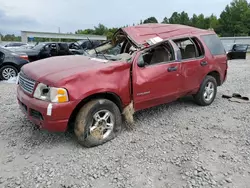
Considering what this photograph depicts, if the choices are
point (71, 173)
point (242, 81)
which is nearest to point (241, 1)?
point (242, 81)

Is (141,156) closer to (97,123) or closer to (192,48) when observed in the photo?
(97,123)

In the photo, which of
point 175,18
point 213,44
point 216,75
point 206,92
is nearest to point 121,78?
point 206,92

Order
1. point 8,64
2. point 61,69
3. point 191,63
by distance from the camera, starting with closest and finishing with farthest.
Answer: point 61,69
point 191,63
point 8,64

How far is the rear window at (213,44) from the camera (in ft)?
16.9

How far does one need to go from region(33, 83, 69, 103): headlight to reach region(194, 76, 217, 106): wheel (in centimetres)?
328

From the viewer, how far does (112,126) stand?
366 cm

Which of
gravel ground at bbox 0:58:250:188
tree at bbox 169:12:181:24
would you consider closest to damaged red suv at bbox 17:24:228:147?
gravel ground at bbox 0:58:250:188

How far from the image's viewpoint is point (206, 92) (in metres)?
5.34

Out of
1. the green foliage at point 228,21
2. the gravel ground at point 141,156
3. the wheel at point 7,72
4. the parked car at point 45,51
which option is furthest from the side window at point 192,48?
the green foliage at point 228,21

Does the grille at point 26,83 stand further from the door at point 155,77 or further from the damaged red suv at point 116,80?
A: the door at point 155,77

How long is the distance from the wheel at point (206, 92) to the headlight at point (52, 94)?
328cm

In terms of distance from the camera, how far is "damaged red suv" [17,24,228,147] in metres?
3.13

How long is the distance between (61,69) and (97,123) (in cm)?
99

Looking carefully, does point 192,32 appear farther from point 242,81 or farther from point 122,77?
point 242,81
